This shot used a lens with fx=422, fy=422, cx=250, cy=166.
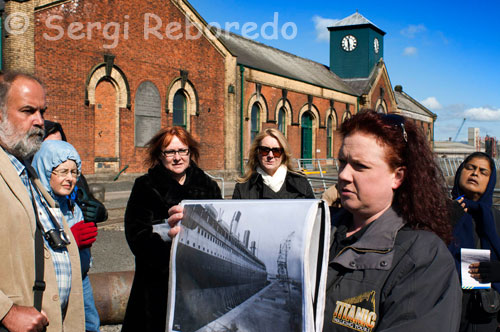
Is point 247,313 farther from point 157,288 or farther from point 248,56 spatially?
point 248,56

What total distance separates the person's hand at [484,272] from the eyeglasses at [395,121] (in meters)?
1.65

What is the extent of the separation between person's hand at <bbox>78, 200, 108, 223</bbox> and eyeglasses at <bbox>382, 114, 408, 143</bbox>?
2987 millimetres

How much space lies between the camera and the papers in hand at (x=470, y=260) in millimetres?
2820

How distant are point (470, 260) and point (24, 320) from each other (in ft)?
8.80

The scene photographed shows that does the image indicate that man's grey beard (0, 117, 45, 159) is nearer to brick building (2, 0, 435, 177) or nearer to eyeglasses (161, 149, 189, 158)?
eyeglasses (161, 149, 189, 158)

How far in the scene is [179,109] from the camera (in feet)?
68.1

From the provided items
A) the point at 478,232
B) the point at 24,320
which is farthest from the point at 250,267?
the point at 478,232

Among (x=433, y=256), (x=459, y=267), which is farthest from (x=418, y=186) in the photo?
(x=459, y=267)

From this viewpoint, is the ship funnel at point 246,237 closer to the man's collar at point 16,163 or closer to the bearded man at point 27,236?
the bearded man at point 27,236

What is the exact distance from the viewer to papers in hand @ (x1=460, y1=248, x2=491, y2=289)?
9.25 feet

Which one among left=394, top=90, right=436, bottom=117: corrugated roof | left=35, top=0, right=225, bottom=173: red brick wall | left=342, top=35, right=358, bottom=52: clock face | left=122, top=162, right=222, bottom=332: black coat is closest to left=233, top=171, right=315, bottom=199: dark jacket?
left=122, top=162, right=222, bottom=332: black coat

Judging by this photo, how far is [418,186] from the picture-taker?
5.45ft

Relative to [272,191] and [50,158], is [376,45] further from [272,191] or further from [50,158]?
[50,158]

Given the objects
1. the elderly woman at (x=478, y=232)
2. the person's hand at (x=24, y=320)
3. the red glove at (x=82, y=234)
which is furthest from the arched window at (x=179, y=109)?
the person's hand at (x=24, y=320)
